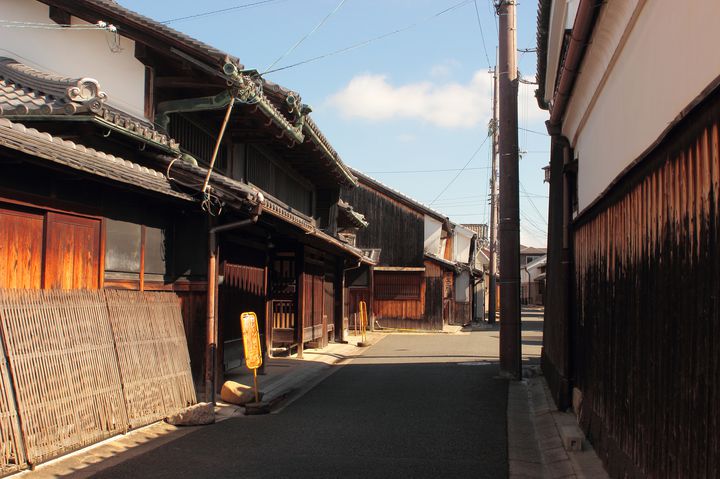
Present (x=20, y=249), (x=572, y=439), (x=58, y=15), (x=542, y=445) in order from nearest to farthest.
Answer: (x=20, y=249) < (x=572, y=439) < (x=542, y=445) < (x=58, y=15)

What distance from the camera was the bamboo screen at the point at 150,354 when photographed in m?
8.32

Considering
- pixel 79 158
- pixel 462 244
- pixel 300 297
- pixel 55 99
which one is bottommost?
pixel 300 297

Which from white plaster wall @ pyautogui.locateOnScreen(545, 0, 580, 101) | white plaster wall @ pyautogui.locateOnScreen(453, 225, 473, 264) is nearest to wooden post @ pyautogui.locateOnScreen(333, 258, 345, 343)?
white plaster wall @ pyautogui.locateOnScreen(545, 0, 580, 101)

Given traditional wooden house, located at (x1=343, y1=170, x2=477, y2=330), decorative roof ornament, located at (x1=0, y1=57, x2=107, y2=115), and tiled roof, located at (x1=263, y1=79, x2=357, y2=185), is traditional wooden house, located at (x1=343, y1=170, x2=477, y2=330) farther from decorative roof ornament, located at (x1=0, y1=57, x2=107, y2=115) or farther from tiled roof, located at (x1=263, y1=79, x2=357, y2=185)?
decorative roof ornament, located at (x1=0, y1=57, x2=107, y2=115)

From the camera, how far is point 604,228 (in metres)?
7.58

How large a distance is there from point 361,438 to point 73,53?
301 inches

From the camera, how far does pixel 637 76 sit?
6.02 meters

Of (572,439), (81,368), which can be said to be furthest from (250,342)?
(572,439)

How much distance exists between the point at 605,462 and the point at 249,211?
639cm

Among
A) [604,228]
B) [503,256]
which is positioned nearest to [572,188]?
[604,228]

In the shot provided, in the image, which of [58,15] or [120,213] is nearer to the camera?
[120,213]

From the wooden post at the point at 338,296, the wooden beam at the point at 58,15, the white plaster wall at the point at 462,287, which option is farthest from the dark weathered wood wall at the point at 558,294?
the white plaster wall at the point at 462,287

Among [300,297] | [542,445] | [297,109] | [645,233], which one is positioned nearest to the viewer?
[645,233]

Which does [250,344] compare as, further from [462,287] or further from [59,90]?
[462,287]
